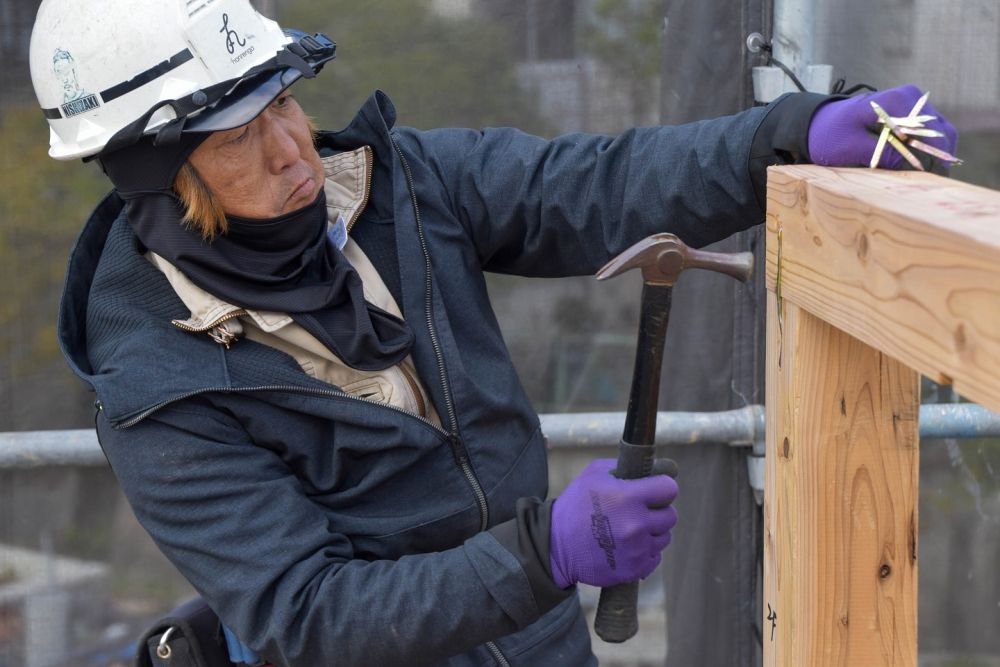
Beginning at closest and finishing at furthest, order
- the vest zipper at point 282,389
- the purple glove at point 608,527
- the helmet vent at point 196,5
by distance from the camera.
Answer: the purple glove at point 608,527 < the vest zipper at point 282,389 < the helmet vent at point 196,5

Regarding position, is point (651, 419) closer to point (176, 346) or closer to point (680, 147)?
point (680, 147)

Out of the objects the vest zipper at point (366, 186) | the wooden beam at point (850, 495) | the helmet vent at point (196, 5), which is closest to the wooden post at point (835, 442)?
the wooden beam at point (850, 495)

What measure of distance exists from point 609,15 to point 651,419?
1290 mm

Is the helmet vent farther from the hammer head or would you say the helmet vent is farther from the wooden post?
Answer: the wooden post

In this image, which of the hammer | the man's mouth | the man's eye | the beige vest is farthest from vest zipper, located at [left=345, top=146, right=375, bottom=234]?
the hammer

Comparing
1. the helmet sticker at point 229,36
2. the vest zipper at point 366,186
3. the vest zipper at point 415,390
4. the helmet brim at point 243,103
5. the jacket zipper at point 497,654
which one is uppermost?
the helmet sticker at point 229,36

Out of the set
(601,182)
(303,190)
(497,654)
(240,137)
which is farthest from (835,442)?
(240,137)

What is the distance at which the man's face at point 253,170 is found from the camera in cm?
169

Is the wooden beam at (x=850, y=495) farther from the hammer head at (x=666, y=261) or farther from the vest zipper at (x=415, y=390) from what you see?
the vest zipper at (x=415, y=390)

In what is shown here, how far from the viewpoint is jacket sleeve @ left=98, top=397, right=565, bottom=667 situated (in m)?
1.53

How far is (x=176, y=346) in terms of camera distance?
1.67m

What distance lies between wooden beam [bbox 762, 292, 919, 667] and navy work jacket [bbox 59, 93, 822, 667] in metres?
0.32

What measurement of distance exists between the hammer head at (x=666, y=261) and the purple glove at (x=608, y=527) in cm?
30

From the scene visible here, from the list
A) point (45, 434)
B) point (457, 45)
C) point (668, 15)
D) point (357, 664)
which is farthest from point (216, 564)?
point (668, 15)
